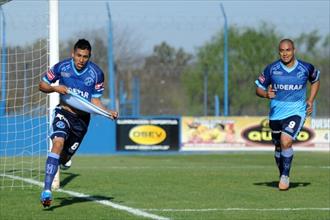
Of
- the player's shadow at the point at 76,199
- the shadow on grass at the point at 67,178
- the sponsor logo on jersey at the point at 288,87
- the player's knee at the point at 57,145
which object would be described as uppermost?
the sponsor logo on jersey at the point at 288,87

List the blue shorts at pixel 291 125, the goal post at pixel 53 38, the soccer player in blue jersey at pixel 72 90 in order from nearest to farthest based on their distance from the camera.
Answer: the soccer player in blue jersey at pixel 72 90, the blue shorts at pixel 291 125, the goal post at pixel 53 38

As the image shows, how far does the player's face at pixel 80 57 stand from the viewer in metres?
10.3

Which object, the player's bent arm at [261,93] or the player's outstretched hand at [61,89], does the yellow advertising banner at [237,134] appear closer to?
the player's bent arm at [261,93]

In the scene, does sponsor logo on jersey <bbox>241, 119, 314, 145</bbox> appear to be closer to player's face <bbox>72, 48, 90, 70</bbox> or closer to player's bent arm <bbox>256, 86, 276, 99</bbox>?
player's bent arm <bbox>256, 86, 276, 99</bbox>

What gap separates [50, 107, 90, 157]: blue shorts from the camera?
10263 millimetres

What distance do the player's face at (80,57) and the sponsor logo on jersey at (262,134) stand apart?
22.4 m

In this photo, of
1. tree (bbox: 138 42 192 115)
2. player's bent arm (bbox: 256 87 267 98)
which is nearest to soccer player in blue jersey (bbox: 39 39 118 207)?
player's bent arm (bbox: 256 87 267 98)

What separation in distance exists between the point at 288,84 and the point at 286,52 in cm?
49

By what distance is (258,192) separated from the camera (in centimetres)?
1208

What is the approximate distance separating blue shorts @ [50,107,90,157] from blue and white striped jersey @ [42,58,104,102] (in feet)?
0.71

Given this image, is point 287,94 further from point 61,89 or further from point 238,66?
point 238,66

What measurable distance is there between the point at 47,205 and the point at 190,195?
251cm

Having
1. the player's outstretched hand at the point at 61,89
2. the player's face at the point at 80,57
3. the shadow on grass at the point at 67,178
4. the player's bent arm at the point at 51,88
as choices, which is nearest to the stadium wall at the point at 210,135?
the shadow on grass at the point at 67,178

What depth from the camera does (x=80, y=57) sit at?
10.3 meters
